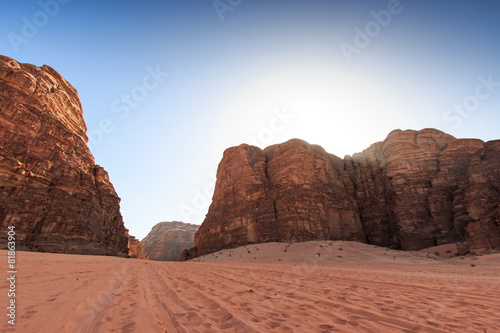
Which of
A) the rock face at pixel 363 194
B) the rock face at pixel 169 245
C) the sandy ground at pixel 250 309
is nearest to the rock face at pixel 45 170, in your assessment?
the rock face at pixel 363 194

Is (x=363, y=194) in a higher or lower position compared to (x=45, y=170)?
lower

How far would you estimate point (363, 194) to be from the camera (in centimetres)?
4534

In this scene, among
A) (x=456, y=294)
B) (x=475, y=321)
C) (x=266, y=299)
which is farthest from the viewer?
(x=456, y=294)

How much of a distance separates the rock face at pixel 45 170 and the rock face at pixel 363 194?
1823 centimetres

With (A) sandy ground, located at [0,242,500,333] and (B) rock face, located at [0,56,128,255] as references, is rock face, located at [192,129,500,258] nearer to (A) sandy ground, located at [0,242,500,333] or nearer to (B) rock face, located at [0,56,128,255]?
(B) rock face, located at [0,56,128,255]

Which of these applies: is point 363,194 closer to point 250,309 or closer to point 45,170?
point 250,309

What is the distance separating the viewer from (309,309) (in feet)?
13.6

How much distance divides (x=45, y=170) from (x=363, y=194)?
51369 mm

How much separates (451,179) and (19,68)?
64.7 m

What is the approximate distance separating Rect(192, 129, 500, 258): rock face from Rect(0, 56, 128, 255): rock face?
18233 millimetres

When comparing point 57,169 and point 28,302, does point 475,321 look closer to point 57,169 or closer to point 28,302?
point 28,302

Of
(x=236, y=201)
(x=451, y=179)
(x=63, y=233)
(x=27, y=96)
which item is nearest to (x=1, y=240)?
(x=63, y=233)

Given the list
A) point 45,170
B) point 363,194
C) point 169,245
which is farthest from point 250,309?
point 169,245

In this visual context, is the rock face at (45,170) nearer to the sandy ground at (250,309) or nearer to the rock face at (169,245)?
the sandy ground at (250,309)
